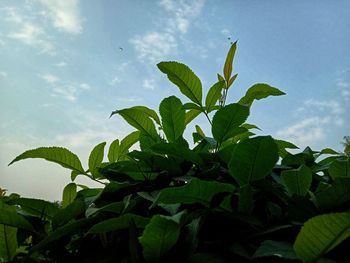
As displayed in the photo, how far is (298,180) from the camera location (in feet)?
3.96

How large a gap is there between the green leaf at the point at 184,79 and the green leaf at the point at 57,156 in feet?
1.57

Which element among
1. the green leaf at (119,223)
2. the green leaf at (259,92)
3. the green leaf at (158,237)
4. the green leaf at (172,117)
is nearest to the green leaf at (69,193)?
the green leaf at (172,117)

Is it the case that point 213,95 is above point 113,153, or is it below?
above

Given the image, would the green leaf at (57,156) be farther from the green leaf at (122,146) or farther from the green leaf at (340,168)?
the green leaf at (340,168)

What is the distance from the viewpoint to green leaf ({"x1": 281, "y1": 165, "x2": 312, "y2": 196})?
119 centimetres

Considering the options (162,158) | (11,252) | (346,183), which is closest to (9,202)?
(11,252)

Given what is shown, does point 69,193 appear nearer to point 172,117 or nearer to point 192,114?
point 172,117

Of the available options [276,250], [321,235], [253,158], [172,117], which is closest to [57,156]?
[172,117]

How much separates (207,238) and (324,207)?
0.33 metres

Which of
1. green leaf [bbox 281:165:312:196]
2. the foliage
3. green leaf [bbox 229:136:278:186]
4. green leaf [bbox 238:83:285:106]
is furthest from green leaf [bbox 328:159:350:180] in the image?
green leaf [bbox 238:83:285:106]

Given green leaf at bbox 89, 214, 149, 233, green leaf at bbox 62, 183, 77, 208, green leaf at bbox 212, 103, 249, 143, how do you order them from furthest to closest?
green leaf at bbox 62, 183, 77, 208 → green leaf at bbox 212, 103, 249, 143 → green leaf at bbox 89, 214, 149, 233

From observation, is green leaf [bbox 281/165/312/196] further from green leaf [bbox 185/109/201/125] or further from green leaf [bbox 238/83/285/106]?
green leaf [bbox 185/109/201/125]

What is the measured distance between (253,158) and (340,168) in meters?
0.31

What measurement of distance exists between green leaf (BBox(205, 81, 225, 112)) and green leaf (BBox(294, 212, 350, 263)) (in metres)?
0.90
